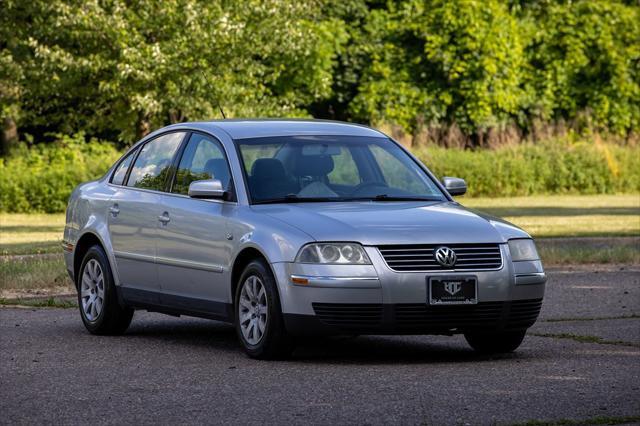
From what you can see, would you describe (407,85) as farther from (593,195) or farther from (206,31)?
(206,31)

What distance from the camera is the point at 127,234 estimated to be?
37.2ft

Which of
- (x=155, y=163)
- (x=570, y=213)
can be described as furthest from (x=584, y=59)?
(x=155, y=163)

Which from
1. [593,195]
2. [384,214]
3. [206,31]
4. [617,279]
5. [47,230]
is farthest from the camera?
[593,195]

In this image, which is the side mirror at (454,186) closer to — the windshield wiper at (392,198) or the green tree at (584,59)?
the windshield wiper at (392,198)

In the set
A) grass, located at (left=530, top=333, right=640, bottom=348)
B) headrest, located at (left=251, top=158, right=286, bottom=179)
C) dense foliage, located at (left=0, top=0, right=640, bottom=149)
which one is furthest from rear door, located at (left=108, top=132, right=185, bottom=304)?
dense foliage, located at (left=0, top=0, right=640, bottom=149)

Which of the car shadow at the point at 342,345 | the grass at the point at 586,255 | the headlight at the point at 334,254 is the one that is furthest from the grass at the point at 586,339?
the grass at the point at 586,255

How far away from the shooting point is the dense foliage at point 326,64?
32969mm

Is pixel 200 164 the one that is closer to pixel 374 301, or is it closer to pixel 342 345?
pixel 342 345

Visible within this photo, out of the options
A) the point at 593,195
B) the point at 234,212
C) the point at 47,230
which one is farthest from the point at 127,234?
the point at 593,195

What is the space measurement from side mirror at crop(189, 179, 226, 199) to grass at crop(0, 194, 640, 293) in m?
5.52

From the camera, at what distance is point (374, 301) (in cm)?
930

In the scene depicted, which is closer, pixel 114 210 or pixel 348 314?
pixel 348 314

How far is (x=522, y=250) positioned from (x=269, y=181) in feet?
5.83

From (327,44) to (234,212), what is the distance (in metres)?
32.4
